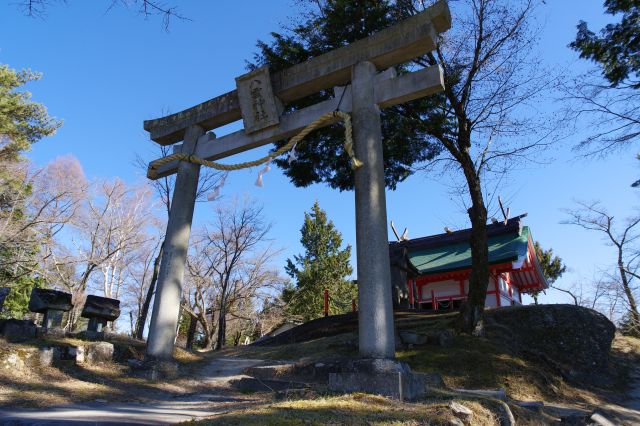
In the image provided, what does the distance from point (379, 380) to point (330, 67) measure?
4641 mm

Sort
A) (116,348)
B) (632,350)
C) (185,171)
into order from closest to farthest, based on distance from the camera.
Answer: (116,348), (185,171), (632,350)

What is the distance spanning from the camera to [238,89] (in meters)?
7.61

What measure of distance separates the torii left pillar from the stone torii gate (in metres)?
0.02

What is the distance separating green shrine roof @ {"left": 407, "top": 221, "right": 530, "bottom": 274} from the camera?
17277 millimetres

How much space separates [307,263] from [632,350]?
18.4 m

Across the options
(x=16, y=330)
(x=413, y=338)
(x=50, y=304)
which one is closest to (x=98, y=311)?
(x=50, y=304)

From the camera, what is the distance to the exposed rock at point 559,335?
9586mm

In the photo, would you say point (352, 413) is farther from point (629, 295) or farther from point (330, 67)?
point (629, 295)

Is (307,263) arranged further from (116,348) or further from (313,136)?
(116,348)

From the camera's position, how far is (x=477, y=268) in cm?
948

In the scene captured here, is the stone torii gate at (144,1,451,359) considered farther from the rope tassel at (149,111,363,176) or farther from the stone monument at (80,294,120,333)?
the stone monument at (80,294,120,333)

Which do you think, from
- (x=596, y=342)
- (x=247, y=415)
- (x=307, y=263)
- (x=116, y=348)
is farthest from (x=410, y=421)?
(x=307, y=263)

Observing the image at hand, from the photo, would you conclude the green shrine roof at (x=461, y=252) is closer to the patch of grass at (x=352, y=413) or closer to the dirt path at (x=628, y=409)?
the dirt path at (x=628, y=409)

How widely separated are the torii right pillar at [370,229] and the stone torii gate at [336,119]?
0.01m
